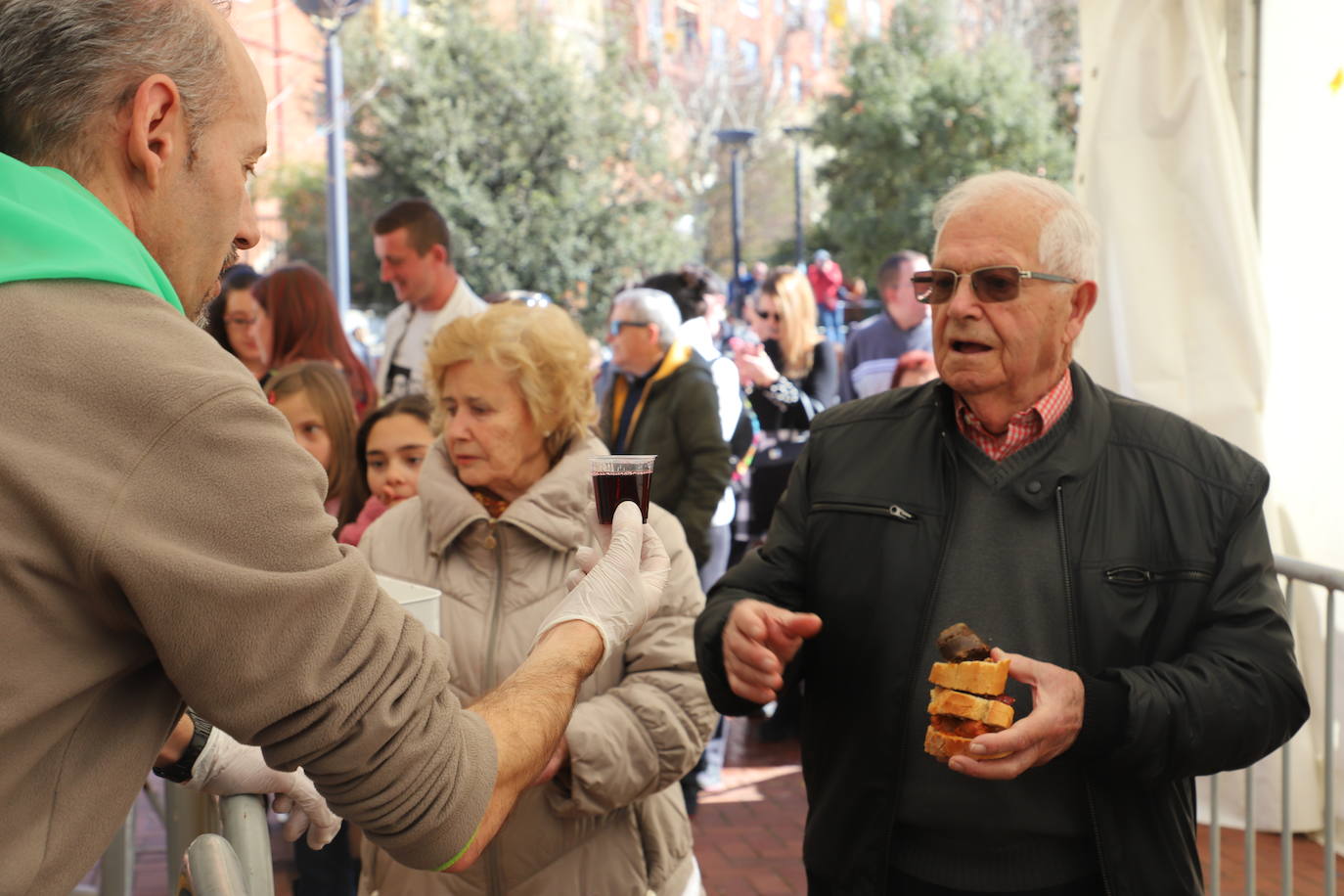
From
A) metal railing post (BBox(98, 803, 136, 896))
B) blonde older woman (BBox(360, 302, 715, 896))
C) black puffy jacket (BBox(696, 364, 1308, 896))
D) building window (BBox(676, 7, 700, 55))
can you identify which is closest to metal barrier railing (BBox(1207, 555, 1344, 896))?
black puffy jacket (BBox(696, 364, 1308, 896))

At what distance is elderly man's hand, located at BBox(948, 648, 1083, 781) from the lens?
2160 millimetres

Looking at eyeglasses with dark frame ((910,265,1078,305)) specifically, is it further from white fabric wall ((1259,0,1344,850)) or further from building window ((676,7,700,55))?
building window ((676,7,700,55))

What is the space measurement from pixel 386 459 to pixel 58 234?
302cm

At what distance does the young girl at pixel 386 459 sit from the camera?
4.25 meters

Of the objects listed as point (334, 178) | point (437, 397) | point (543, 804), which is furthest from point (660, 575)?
point (334, 178)

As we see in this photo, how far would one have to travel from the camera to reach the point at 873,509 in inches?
105

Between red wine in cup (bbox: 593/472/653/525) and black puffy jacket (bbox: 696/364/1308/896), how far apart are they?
0.52 metres

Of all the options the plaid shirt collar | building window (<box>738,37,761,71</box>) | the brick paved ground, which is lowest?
the brick paved ground

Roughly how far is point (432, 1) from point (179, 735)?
2239 cm

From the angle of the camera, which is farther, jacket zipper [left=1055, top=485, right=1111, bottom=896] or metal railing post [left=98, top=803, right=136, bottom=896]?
metal railing post [left=98, top=803, right=136, bottom=896]

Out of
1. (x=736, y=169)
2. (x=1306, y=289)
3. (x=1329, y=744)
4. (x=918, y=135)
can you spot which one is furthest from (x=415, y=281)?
(x=918, y=135)

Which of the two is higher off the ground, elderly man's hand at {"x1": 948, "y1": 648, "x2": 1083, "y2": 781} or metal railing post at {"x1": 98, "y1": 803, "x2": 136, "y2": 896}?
elderly man's hand at {"x1": 948, "y1": 648, "x2": 1083, "y2": 781}

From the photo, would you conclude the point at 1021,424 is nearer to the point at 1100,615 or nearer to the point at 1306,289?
the point at 1100,615

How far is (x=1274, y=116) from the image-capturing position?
4766 mm
